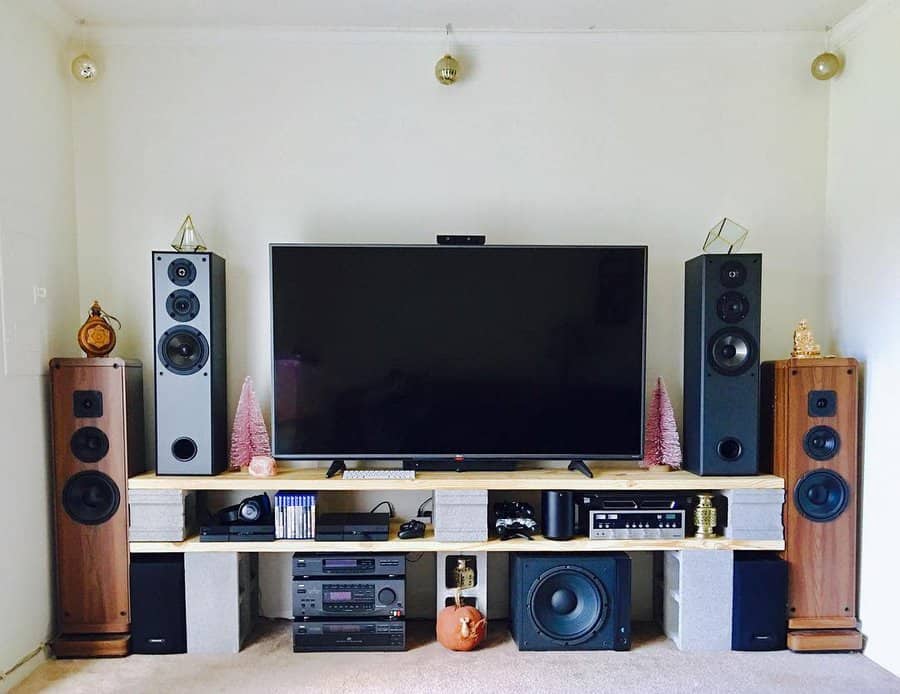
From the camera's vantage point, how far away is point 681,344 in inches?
103

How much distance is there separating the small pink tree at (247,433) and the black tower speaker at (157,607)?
0.44 metres

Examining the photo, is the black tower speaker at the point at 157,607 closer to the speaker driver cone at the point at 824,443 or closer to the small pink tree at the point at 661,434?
the small pink tree at the point at 661,434

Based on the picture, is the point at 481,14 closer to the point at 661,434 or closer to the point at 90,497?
the point at 661,434

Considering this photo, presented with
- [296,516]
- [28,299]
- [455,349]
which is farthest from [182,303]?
[455,349]

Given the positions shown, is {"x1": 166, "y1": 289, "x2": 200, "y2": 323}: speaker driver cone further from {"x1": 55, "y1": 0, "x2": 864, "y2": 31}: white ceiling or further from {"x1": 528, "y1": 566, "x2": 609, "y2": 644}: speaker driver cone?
{"x1": 528, "y1": 566, "x2": 609, "y2": 644}: speaker driver cone

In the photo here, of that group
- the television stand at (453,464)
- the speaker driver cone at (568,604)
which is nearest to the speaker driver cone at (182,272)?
the television stand at (453,464)

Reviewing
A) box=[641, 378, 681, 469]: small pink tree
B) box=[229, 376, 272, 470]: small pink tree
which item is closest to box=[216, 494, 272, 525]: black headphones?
box=[229, 376, 272, 470]: small pink tree

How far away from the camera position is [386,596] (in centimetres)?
232

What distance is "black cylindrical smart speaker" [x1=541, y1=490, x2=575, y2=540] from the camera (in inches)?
90.4

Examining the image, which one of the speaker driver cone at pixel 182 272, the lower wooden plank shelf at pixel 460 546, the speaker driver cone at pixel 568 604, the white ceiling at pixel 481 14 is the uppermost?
the white ceiling at pixel 481 14

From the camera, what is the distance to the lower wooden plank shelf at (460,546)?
227cm

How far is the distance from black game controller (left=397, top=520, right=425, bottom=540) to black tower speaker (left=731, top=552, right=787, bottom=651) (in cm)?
119

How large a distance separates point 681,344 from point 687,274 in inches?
12.9

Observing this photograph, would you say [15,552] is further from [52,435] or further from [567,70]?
[567,70]
